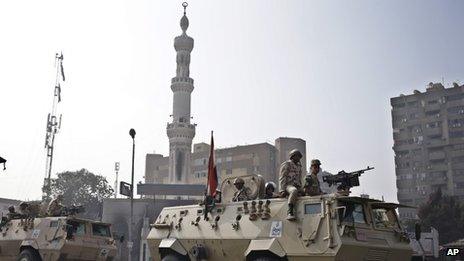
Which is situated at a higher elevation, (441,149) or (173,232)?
(441,149)

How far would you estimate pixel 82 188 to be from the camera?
87.2 m

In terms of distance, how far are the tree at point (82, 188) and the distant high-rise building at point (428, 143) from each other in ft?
166

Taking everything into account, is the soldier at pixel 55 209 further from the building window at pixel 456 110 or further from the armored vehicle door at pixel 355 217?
the building window at pixel 456 110

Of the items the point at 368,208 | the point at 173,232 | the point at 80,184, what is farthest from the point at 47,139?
the point at 368,208

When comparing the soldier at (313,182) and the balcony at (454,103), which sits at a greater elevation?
the balcony at (454,103)

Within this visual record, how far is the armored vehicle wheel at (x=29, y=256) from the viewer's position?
17000 millimetres

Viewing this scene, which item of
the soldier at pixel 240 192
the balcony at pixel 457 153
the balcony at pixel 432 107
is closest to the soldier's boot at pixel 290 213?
the soldier at pixel 240 192

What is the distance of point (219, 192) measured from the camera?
13.6 m

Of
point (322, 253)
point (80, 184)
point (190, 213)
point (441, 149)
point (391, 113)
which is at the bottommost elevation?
point (322, 253)

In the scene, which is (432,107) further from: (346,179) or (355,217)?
(355,217)

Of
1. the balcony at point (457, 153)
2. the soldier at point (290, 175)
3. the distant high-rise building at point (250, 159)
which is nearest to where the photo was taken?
the soldier at point (290, 175)

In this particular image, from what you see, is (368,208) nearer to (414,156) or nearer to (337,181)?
(337,181)

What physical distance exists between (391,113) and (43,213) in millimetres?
80690

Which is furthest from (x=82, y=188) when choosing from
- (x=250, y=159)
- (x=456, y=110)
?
(x=456, y=110)
